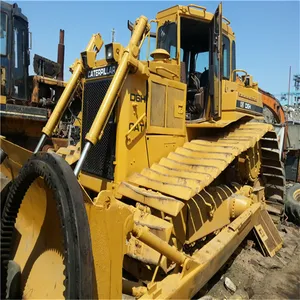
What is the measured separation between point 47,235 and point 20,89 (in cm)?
651

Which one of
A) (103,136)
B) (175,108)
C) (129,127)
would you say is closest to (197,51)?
(175,108)

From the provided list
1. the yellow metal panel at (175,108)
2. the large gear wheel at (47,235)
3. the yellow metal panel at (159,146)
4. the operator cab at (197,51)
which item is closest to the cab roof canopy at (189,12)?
the operator cab at (197,51)

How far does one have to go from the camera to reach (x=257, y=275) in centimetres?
385

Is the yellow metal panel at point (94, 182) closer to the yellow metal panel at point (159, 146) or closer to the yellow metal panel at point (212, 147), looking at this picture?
the yellow metal panel at point (159, 146)

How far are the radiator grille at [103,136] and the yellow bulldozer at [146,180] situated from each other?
18 mm

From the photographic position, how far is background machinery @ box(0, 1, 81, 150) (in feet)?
23.8

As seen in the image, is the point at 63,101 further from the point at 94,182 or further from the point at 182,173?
the point at 182,173

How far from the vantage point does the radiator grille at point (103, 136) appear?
12.4 ft

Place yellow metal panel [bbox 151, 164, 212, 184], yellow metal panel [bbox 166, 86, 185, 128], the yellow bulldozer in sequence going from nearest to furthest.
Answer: the yellow bulldozer < yellow metal panel [bbox 151, 164, 212, 184] < yellow metal panel [bbox 166, 86, 185, 128]

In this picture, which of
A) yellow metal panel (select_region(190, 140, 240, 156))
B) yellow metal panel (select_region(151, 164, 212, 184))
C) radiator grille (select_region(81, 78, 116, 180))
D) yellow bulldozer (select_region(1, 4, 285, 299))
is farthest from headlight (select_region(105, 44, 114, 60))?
yellow metal panel (select_region(190, 140, 240, 156))

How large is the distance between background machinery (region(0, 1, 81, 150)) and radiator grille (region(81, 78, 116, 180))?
9.31ft

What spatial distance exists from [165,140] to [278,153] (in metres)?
2.13

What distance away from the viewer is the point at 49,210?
8.77 feet

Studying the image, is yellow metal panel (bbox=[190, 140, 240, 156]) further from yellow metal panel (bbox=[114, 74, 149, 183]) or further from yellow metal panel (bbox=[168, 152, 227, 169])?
yellow metal panel (bbox=[114, 74, 149, 183])
